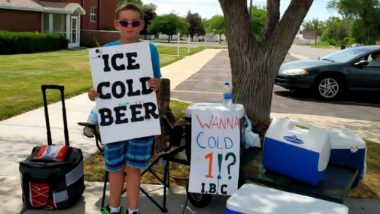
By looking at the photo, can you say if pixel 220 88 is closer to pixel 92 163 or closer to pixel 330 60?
pixel 330 60

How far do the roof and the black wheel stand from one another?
1150 inches

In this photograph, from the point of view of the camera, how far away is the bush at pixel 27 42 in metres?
25.3

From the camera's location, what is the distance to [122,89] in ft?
12.2

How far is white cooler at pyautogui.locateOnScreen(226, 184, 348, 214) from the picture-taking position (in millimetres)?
3051

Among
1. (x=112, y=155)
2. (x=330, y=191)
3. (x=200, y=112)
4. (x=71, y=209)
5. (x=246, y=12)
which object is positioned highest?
(x=246, y=12)

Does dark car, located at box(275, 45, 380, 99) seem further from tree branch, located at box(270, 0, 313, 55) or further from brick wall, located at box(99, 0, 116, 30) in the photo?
brick wall, located at box(99, 0, 116, 30)

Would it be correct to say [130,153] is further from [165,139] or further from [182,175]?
[182,175]

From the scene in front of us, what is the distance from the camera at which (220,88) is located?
13.5m

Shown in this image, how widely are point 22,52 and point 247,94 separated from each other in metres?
22.4

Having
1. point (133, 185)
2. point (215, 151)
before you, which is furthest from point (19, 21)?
point (133, 185)

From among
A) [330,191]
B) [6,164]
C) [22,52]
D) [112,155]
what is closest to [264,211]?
[330,191]

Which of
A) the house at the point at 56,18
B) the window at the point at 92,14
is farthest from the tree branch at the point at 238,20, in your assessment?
the window at the point at 92,14

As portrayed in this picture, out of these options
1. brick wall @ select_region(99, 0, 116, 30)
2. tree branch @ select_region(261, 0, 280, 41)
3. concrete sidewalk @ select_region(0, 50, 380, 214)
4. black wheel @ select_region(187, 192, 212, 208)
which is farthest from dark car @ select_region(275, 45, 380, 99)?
brick wall @ select_region(99, 0, 116, 30)

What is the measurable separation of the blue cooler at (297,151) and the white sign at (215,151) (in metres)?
0.31
